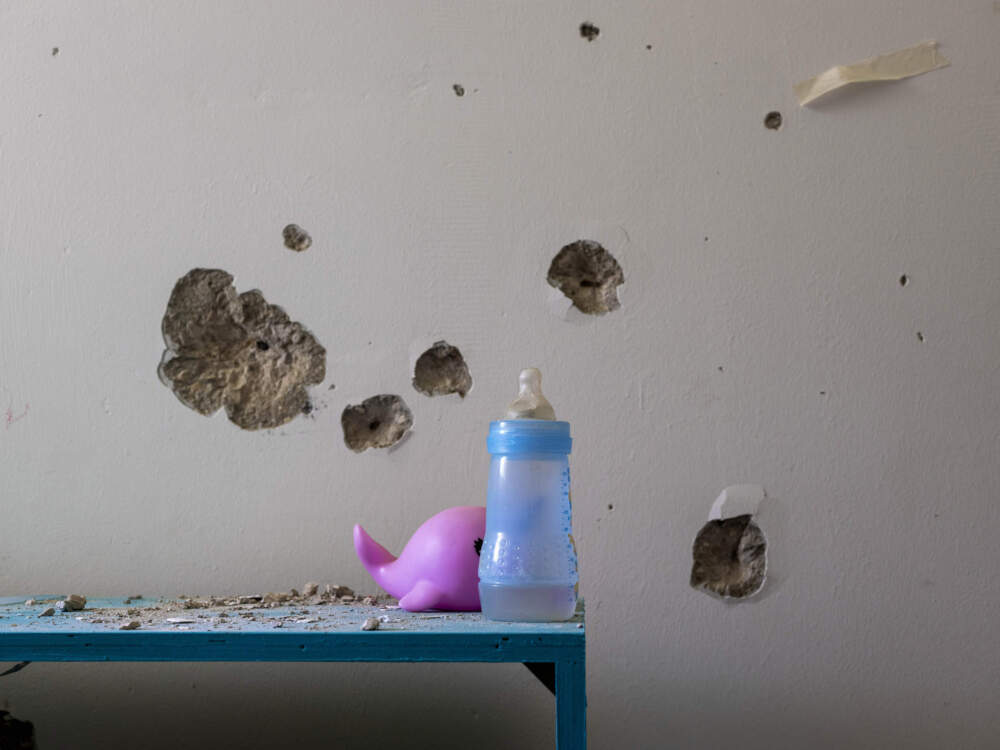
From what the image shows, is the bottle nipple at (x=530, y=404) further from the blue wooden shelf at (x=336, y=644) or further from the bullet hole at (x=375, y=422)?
→ the bullet hole at (x=375, y=422)

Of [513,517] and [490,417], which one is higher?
[490,417]

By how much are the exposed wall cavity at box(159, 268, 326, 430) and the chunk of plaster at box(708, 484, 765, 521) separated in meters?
0.64

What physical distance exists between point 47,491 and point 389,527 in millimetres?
549

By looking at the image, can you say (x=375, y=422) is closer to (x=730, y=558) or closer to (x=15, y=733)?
(x=730, y=558)

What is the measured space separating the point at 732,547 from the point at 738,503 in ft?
0.23

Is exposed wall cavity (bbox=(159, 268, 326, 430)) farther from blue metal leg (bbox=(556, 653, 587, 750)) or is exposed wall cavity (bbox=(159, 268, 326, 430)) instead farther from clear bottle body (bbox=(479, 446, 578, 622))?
blue metal leg (bbox=(556, 653, 587, 750))

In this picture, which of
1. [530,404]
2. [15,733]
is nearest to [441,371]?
[530,404]

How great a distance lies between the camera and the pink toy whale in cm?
110

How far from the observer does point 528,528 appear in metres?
0.97

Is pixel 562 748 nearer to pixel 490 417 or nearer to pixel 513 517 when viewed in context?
pixel 513 517

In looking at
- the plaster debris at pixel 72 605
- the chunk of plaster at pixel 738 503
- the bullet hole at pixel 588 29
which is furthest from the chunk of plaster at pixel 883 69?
the plaster debris at pixel 72 605

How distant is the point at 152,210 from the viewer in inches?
58.8

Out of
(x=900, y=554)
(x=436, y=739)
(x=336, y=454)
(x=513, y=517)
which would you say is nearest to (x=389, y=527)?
(x=336, y=454)

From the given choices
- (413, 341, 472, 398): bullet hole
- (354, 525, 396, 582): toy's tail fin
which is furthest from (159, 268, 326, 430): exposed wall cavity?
(354, 525, 396, 582): toy's tail fin
